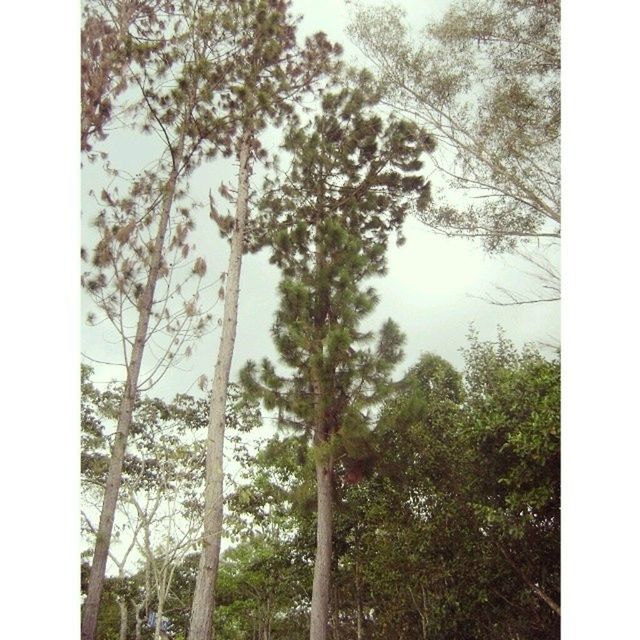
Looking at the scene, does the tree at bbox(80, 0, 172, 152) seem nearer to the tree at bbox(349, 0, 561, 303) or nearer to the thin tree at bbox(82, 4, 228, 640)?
the thin tree at bbox(82, 4, 228, 640)

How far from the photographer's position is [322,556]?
4.86 metres

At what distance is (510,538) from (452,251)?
2.13 m

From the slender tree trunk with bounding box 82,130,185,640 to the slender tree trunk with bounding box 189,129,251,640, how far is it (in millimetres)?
514

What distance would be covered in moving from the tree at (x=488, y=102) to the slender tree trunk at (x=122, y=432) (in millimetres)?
1710

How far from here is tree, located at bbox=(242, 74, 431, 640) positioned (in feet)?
16.1

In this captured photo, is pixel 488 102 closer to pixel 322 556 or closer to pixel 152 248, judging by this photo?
pixel 152 248

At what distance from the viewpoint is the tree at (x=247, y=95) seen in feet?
14.1

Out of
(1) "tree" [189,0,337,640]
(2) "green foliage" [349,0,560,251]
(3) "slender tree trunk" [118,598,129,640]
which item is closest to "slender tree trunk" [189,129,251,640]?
(1) "tree" [189,0,337,640]

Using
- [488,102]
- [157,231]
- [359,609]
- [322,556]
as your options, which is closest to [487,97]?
[488,102]

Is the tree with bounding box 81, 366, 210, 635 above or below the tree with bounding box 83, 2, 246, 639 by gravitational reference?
below

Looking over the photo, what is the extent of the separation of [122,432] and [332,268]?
7.26 ft

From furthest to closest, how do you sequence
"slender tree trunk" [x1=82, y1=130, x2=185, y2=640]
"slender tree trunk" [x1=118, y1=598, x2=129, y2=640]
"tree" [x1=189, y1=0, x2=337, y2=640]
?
"slender tree trunk" [x1=118, y1=598, x2=129, y2=640] < "tree" [x1=189, y1=0, x2=337, y2=640] < "slender tree trunk" [x1=82, y1=130, x2=185, y2=640]
